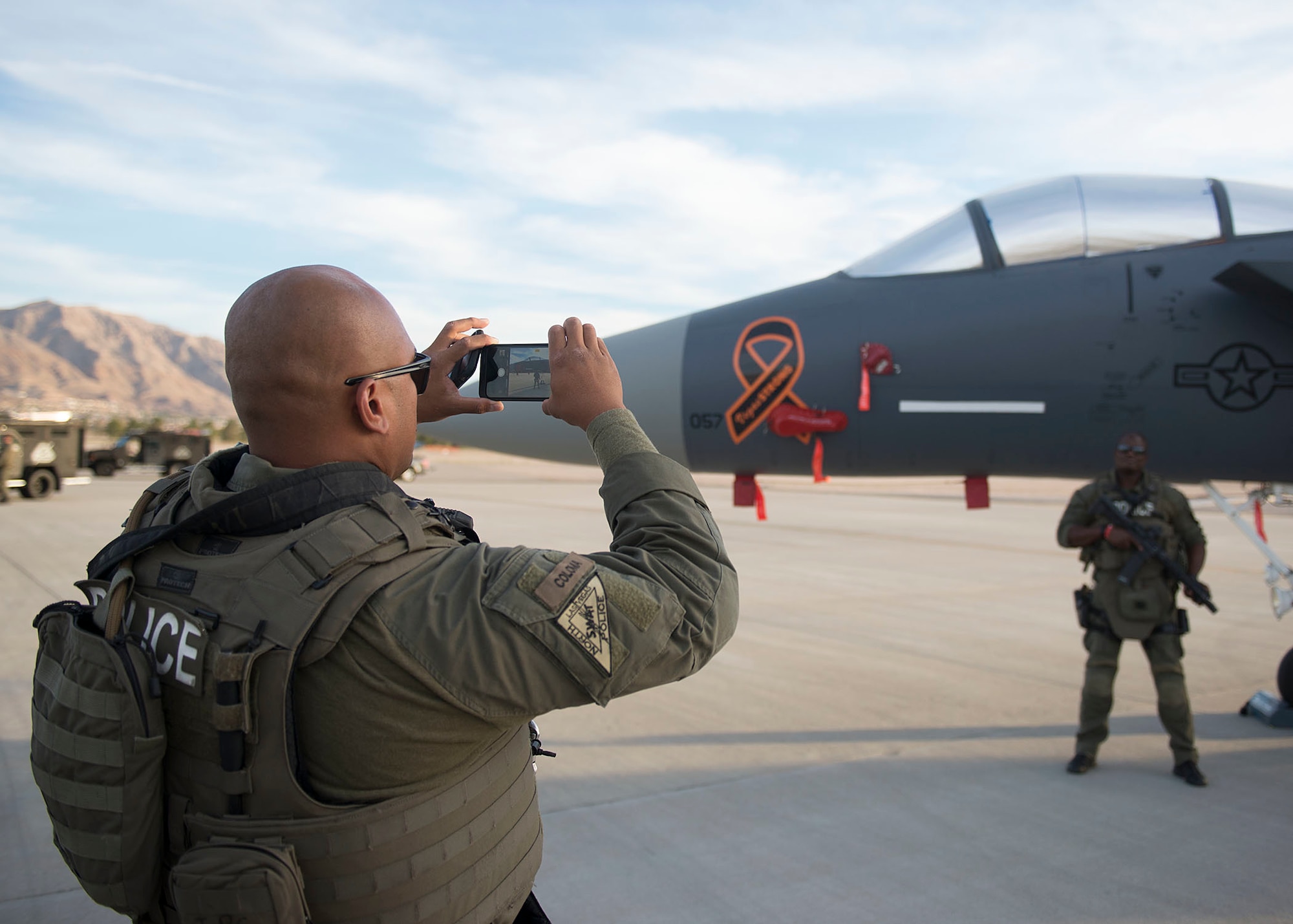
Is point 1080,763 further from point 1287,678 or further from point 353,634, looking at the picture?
point 353,634

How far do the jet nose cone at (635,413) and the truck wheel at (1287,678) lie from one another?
12.3ft

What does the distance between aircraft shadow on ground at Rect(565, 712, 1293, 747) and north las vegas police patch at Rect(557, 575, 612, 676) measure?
360 cm

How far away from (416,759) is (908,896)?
8.19 ft


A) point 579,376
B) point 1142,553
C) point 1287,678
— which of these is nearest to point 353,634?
point 579,376

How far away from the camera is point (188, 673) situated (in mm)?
1126

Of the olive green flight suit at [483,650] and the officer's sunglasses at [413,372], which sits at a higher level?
the officer's sunglasses at [413,372]

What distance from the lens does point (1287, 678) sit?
5.08 m

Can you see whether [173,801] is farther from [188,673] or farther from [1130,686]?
[1130,686]

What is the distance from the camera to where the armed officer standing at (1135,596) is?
425cm

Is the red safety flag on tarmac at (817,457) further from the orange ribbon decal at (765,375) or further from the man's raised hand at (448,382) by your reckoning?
the man's raised hand at (448,382)

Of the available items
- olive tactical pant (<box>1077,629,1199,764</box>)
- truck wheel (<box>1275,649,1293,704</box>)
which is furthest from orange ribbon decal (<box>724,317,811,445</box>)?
truck wheel (<box>1275,649,1293,704</box>)

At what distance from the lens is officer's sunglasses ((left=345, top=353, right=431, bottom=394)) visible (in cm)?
122

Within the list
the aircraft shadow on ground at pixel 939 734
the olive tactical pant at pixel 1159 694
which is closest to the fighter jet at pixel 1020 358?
the olive tactical pant at pixel 1159 694

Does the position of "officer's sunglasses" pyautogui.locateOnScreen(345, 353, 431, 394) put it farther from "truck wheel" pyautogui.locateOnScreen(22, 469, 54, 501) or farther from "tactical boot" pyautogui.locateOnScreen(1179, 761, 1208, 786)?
"truck wheel" pyautogui.locateOnScreen(22, 469, 54, 501)
